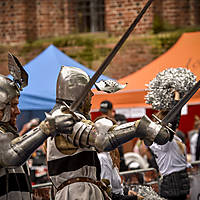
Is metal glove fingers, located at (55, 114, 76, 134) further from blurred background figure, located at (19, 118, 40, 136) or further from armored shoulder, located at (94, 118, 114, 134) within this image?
A: blurred background figure, located at (19, 118, 40, 136)

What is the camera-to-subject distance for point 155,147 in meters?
6.00

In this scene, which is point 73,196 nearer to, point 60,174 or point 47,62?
point 60,174

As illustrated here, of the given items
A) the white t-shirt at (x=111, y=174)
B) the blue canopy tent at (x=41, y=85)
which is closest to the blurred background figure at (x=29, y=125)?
the blue canopy tent at (x=41, y=85)

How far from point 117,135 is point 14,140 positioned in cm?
64

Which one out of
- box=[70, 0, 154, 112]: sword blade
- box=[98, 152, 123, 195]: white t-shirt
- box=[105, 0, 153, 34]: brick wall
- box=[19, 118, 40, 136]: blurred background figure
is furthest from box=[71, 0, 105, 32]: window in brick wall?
box=[70, 0, 154, 112]: sword blade

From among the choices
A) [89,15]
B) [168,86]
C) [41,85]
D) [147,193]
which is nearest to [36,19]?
[89,15]

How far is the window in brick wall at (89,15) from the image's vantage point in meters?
13.9

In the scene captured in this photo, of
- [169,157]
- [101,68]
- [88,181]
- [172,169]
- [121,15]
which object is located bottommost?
[172,169]

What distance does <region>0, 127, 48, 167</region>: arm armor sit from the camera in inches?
143

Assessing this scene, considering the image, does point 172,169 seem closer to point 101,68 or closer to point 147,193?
point 147,193

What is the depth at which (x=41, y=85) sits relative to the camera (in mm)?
9172

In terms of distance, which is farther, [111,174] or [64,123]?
[111,174]

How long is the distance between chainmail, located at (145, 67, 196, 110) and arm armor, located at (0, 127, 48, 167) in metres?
2.04

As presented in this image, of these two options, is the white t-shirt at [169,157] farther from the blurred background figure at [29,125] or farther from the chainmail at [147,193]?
the blurred background figure at [29,125]
